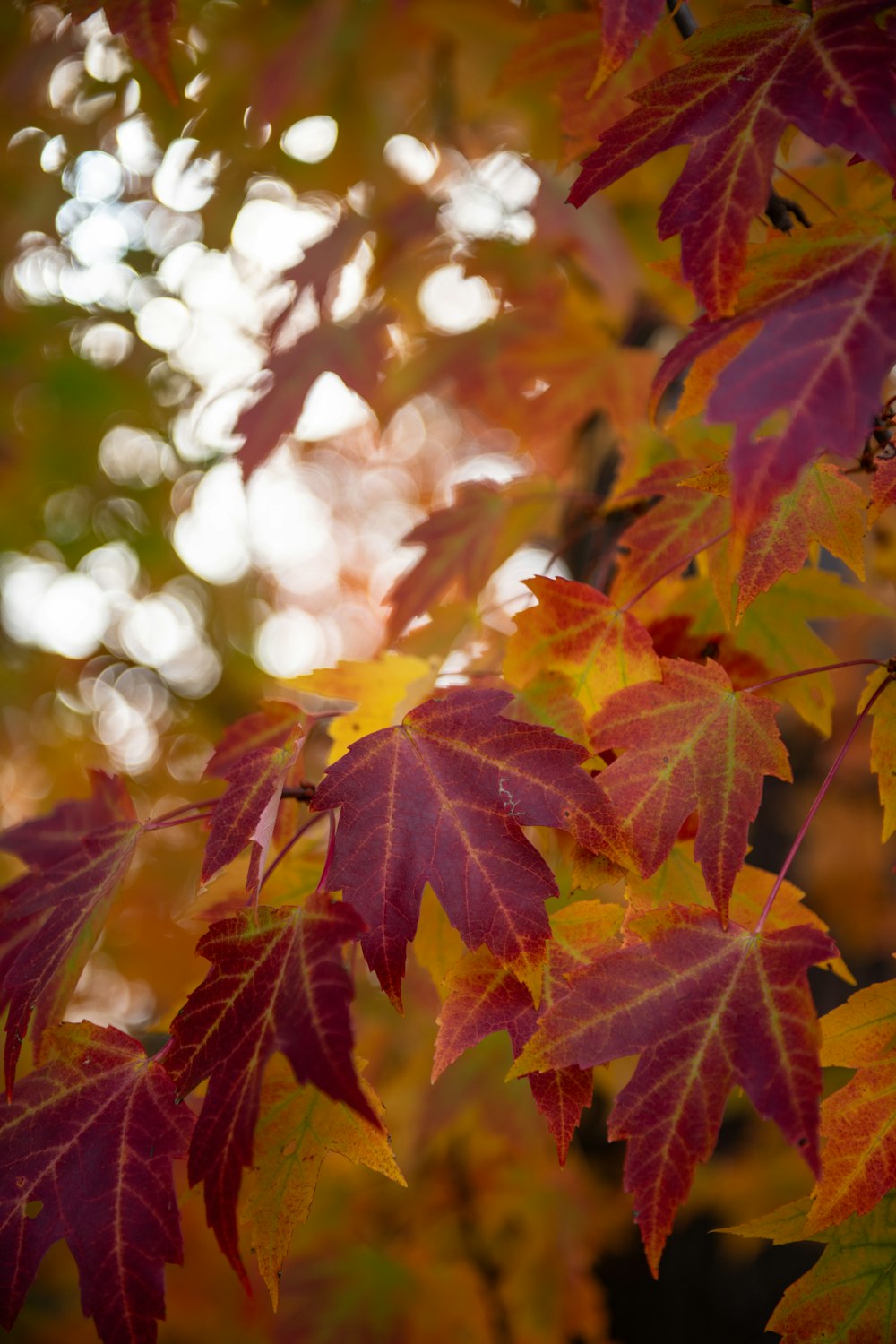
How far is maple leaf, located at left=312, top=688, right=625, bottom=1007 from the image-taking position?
2.27 feet

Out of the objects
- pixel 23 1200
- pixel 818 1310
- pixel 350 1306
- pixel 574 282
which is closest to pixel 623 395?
pixel 574 282

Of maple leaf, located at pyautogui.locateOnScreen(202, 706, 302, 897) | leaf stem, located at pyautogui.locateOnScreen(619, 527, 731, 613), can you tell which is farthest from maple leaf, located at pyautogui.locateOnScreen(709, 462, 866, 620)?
maple leaf, located at pyautogui.locateOnScreen(202, 706, 302, 897)

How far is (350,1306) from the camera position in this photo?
196 cm

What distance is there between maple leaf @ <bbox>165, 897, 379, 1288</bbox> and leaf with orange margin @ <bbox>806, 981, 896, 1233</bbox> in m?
0.39

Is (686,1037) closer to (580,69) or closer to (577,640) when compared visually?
(577,640)

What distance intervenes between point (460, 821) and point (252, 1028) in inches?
9.2

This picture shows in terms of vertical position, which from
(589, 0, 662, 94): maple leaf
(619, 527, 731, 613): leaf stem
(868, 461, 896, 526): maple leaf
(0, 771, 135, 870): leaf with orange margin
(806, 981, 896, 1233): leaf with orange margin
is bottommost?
(806, 981, 896, 1233): leaf with orange margin

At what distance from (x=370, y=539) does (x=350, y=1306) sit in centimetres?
638

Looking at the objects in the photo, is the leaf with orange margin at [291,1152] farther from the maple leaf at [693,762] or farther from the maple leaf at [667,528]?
the maple leaf at [667,528]

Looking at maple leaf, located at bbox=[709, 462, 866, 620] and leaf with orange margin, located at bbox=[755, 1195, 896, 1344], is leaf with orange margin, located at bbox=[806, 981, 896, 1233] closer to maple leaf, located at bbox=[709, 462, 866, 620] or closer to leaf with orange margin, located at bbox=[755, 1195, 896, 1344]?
leaf with orange margin, located at bbox=[755, 1195, 896, 1344]

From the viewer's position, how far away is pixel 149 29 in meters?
0.97

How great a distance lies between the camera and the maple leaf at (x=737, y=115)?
2.17 feet

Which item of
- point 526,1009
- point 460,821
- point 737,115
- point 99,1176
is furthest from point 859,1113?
point 737,115

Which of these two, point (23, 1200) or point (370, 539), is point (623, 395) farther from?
point (370, 539)
